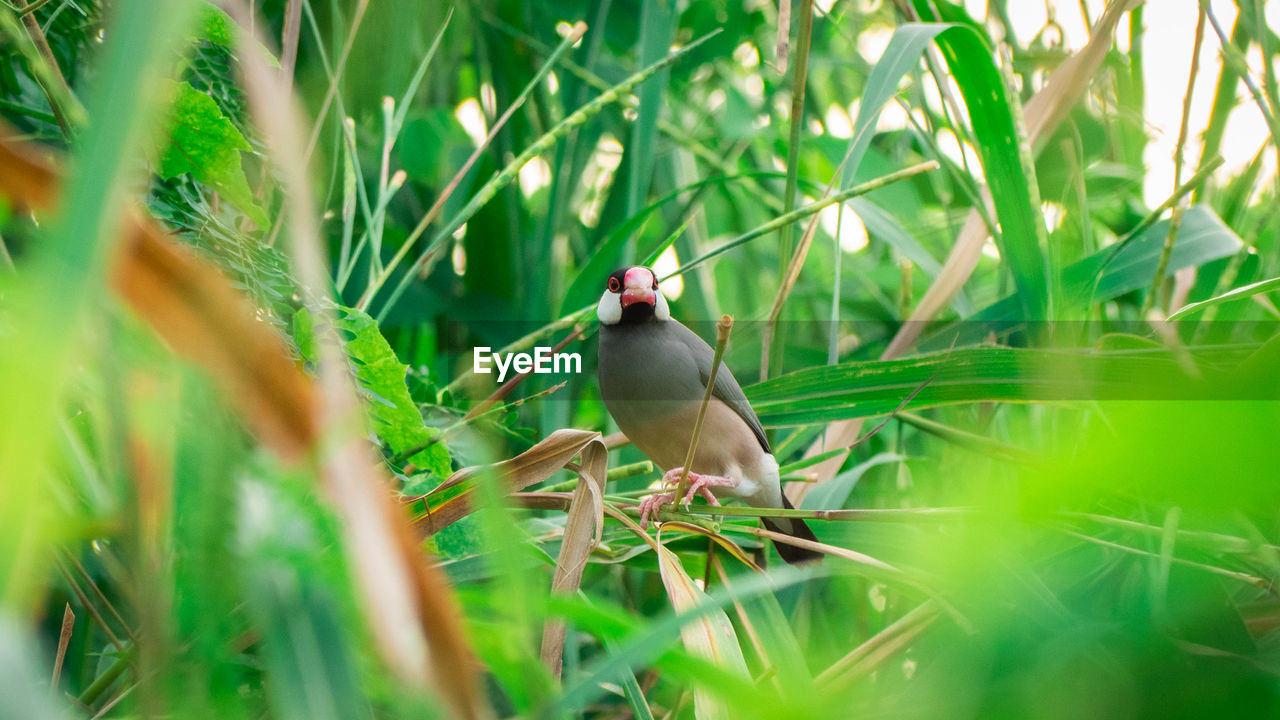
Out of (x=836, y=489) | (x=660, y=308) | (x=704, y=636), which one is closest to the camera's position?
(x=704, y=636)

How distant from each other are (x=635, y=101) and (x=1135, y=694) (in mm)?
1512

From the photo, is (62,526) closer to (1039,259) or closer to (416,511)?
(416,511)

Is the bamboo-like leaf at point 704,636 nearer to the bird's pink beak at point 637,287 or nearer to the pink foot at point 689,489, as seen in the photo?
the pink foot at point 689,489

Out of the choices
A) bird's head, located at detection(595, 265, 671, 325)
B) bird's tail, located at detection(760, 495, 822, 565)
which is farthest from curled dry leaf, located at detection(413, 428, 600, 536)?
bird's head, located at detection(595, 265, 671, 325)

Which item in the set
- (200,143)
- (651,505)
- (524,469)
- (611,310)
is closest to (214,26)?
(200,143)

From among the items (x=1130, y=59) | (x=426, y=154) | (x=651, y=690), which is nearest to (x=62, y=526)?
(x=651, y=690)

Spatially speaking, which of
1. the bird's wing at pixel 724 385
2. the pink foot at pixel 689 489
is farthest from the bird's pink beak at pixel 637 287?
the pink foot at pixel 689 489

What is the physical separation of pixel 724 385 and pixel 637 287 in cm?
22

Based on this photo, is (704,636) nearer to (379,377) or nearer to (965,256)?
(379,377)

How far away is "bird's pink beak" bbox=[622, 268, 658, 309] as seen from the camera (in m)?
1.24

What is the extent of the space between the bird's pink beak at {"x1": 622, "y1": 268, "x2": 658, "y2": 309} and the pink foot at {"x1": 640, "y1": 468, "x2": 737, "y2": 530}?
298 mm

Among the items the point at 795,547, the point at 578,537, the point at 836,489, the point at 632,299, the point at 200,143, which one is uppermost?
the point at 200,143

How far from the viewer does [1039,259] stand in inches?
36.3

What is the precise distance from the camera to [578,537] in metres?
0.63
